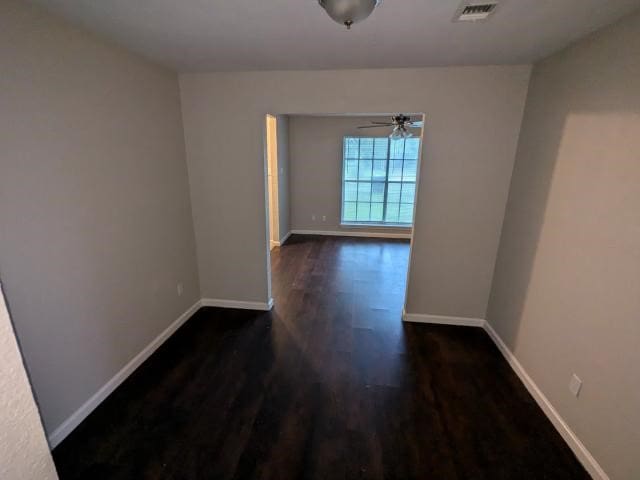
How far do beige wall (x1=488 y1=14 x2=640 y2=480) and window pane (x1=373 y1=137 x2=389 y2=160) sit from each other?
142 inches

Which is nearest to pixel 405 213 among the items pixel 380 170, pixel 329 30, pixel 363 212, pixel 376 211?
pixel 376 211

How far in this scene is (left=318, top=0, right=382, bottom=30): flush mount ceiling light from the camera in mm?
1058

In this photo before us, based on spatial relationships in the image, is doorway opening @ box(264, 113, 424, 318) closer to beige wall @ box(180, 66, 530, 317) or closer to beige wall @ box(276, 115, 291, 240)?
beige wall @ box(276, 115, 291, 240)

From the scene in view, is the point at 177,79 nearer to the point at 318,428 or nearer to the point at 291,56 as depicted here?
the point at 291,56

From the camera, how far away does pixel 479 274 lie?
9.07 feet

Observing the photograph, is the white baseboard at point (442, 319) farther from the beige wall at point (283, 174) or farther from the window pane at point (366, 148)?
the window pane at point (366, 148)

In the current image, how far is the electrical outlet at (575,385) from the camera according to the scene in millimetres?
1681

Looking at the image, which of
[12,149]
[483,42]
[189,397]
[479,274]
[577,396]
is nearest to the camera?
[12,149]

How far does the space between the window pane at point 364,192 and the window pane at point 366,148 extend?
1.81 ft

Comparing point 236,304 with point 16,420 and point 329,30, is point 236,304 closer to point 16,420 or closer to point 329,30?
point 329,30

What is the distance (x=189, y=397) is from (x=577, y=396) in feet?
7.86

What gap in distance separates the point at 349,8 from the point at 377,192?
514 centimetres

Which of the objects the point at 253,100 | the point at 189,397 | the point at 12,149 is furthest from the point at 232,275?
the point at 12,149

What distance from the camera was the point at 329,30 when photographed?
1684 mm
